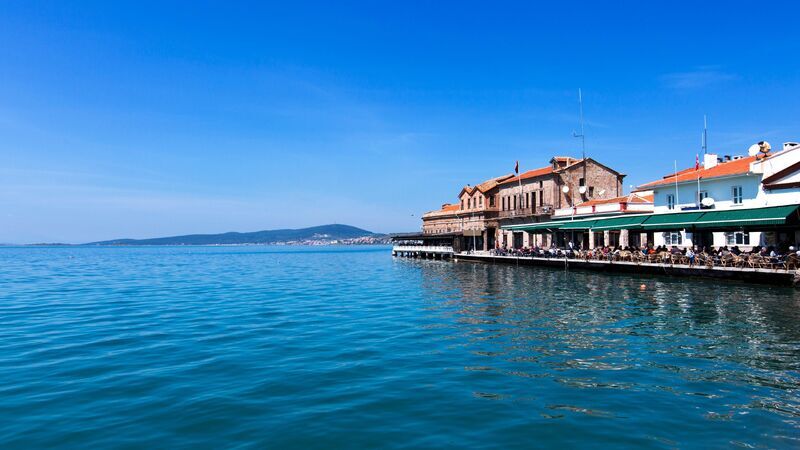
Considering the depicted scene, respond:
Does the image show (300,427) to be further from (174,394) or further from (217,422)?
(174,394)

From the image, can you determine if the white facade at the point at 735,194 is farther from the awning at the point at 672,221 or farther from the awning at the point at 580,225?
the awning at the point at 580,225

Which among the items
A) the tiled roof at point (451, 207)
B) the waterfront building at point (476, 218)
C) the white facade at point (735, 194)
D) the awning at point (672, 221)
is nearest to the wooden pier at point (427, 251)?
the waterfront building at point (476, 218)

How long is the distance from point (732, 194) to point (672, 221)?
535cm

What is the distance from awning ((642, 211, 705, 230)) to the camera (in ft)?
114

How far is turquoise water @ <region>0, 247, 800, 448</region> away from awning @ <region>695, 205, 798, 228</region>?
8.27 metres

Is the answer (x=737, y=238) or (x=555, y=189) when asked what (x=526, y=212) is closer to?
(x=555, y=189)

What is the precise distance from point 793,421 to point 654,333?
7.48 meters

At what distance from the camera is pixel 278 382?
10523mm

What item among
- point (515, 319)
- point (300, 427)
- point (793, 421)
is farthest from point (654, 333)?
point (300, 427)

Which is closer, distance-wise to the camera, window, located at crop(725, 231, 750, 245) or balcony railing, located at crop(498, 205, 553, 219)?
window, located at crop(725, 231, 750, 245)

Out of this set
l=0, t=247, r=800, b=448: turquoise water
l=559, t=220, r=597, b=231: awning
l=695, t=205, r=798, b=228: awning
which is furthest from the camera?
l=559, t=220, r=597, b=231: awning

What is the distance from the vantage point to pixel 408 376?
11.0 m

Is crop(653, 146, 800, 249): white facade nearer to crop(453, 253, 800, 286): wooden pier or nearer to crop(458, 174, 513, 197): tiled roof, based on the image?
crop(453, 253, 800, 286): wooden pier

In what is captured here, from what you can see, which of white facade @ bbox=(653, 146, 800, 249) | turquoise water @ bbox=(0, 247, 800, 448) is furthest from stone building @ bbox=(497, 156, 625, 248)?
turquoise water @ bbox=(0, 247, 800, 448)
